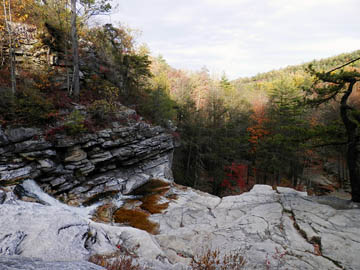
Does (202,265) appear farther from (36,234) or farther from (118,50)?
(118,50)

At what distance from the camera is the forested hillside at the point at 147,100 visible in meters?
7.08

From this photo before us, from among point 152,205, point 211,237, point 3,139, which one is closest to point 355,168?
point 211,237

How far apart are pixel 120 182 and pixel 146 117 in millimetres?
5603

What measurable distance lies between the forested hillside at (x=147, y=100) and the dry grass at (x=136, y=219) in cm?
446

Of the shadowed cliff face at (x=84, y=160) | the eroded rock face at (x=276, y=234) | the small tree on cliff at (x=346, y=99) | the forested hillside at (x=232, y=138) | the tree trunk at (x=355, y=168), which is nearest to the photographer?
the eroded rock face at (x=276, y=234)

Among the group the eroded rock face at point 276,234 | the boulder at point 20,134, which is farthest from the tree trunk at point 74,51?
the eroded rock face at point 276,234

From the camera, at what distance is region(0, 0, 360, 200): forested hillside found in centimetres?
708

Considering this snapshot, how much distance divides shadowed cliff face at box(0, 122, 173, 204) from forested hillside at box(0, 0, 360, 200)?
2.39 ft

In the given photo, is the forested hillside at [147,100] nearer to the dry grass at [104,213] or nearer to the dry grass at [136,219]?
the dry grass at [104,213]

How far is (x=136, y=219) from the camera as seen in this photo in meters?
7.72

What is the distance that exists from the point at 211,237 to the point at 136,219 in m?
3.93

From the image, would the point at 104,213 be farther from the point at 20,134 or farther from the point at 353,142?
the point at 353,142

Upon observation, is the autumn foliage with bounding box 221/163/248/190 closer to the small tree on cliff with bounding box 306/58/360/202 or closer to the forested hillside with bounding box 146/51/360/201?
the forested hillside with bounding box 146/51/360/201

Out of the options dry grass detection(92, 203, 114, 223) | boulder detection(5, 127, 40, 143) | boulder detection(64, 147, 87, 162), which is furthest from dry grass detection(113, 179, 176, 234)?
boulder detection(5, 127, 40, 143)
